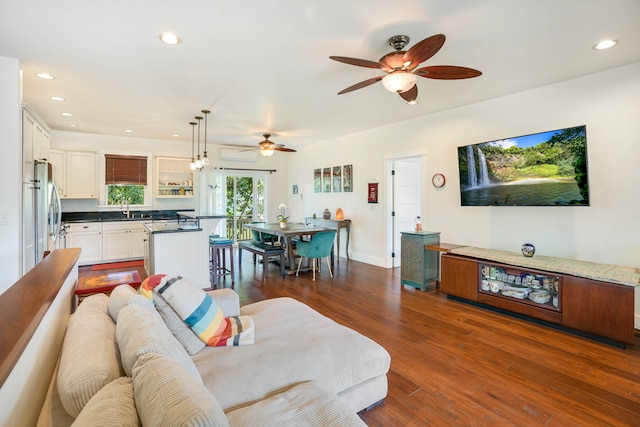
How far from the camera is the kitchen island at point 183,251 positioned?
4.07m

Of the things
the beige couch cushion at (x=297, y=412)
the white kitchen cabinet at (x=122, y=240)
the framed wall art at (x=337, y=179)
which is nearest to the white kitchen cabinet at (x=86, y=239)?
the white kitchen cabinet at (x=122, y=240)

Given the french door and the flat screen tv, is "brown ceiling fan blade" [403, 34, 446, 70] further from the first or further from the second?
the french door

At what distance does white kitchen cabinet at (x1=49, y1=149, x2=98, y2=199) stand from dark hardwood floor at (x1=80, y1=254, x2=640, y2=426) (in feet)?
14.8

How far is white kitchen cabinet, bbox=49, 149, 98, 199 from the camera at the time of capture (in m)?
5.88

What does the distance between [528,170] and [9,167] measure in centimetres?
533

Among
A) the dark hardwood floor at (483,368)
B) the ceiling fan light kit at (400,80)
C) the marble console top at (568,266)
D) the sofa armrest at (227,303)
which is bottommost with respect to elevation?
the dark hardwood floor at (483,368)

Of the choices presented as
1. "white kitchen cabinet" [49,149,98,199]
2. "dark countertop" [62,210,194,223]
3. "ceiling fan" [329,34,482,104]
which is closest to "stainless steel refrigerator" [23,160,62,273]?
"dark countertop" [62,210,194,223]

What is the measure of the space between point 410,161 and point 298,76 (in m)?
3.33

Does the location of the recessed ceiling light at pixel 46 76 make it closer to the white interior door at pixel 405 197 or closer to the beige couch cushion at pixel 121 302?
the beige couch cushion at pixel 121 302

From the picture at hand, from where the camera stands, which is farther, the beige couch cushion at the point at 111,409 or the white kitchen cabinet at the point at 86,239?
the white kitchen cabinet at the point at 86,239

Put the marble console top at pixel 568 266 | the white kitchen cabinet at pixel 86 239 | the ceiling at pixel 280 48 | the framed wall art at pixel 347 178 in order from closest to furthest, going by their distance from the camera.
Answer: the ceiling at pixel 280 48
the marble console top at pixel 568 266
the white kitchen cabinet at pixel 86 239
the framed wall art at pixel 347 178

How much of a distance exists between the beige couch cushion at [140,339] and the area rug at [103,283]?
107 cm

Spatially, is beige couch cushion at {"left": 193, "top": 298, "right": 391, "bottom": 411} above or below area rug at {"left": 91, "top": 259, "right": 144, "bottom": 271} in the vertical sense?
above

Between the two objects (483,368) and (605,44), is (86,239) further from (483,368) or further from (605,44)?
(605,44)
